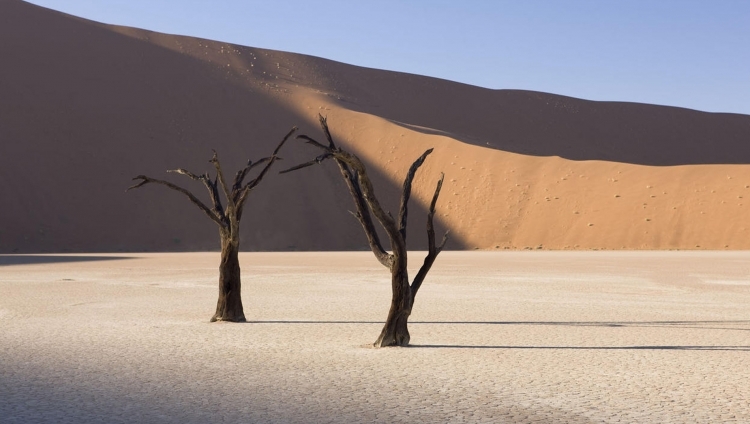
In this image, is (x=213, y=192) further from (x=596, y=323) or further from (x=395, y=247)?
(x=596, y=323)

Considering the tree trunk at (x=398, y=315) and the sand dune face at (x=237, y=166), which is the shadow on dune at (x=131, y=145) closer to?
the sand dune face at (x=237, y=166)

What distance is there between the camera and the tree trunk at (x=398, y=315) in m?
12.0

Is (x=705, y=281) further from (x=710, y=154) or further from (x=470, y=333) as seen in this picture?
(x=710, y=154)

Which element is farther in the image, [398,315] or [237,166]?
[237,166]

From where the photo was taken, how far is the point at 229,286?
1542 cm

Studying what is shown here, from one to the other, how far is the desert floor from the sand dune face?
106 ft

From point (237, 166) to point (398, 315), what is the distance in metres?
51.7

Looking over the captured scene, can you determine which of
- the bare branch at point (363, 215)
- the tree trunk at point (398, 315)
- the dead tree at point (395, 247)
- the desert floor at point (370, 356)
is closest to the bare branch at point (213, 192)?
the desert floor at point (370, 356)

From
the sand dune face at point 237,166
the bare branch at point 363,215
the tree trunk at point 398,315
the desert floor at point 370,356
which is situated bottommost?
the desert floor at point 370,356

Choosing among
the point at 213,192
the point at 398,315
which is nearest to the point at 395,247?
the point at 398,315

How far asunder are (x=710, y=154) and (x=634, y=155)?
930 cm

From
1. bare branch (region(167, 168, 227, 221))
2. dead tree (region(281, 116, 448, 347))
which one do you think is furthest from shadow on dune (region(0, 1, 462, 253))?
dead tree (region(281, 116, 448, 347))

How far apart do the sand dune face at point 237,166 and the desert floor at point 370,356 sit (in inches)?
1276

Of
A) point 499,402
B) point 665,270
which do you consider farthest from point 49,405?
point 665,270
